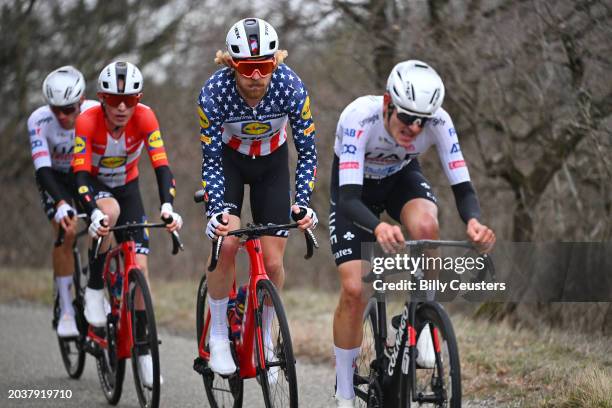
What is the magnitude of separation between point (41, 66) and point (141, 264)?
1155 centimetres

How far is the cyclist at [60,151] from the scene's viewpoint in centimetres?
792

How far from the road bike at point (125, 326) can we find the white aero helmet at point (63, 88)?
1526 mm

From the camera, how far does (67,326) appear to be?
793 centimetres

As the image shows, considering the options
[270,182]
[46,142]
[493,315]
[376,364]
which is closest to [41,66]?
[46,142]

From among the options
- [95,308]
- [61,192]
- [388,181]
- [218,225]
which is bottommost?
[95,308]

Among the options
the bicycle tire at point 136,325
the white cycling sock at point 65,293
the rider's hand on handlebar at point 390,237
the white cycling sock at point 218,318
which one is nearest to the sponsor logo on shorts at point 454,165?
the rider's hand on handlebar at point 390,237

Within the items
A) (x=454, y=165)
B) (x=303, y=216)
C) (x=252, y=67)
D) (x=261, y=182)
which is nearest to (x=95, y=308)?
(x=261, y=182)

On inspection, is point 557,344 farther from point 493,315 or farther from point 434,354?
point 434,354

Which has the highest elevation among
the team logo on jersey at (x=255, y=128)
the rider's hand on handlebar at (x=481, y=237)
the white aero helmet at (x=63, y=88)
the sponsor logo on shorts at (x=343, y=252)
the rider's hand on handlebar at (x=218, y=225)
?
the white aero helmet at (x=63, y=88)

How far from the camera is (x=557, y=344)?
24.3 ft

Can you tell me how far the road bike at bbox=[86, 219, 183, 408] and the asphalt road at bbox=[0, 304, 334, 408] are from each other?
0.97ft

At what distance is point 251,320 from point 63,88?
3302mm

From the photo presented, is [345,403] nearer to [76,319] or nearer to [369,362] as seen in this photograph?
[369,362]

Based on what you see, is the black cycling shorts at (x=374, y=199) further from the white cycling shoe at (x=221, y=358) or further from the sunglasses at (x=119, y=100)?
the sunglasses at (x=119, y=100)
